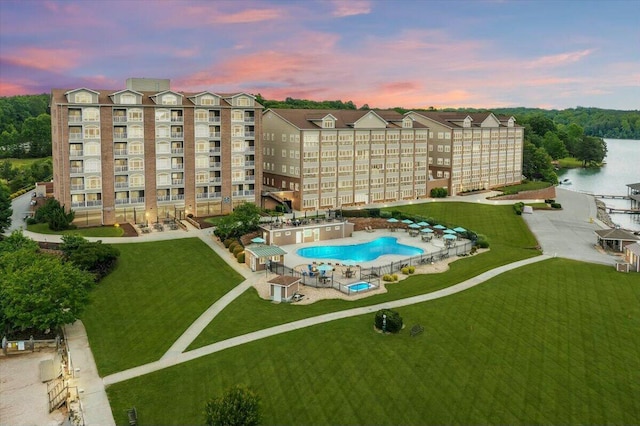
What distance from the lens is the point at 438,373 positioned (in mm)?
32531

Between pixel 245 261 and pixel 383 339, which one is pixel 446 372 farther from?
pixel 245 261

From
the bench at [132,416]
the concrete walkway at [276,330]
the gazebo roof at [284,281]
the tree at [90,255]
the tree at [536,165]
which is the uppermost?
the tree at [536,165]

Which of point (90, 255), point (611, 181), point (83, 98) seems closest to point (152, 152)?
point (83, 98)

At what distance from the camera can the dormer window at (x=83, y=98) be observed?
6745 centimetres

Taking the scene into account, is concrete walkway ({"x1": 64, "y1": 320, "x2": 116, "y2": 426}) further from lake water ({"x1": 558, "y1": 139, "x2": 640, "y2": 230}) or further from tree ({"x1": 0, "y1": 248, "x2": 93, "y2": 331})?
lake water ({"x1": 558, "y1": 139, "x2": 640, "y2": 230})

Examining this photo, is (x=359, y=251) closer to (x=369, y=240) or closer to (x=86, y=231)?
(x=369, y=240)

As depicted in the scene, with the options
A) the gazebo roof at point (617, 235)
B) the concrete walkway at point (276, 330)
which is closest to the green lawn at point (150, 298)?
the concrete walkway at point (276, 330)

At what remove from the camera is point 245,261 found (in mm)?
56188

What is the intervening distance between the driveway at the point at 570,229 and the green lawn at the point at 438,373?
1868cm

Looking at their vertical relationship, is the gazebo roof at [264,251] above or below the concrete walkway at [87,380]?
above

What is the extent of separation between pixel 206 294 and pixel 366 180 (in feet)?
162

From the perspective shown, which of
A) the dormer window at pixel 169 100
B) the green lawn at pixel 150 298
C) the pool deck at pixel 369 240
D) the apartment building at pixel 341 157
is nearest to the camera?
the green lawn at pixel 150 298

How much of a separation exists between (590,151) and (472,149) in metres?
99.0

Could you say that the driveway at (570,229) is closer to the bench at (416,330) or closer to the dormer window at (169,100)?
the bench at (416,330)
